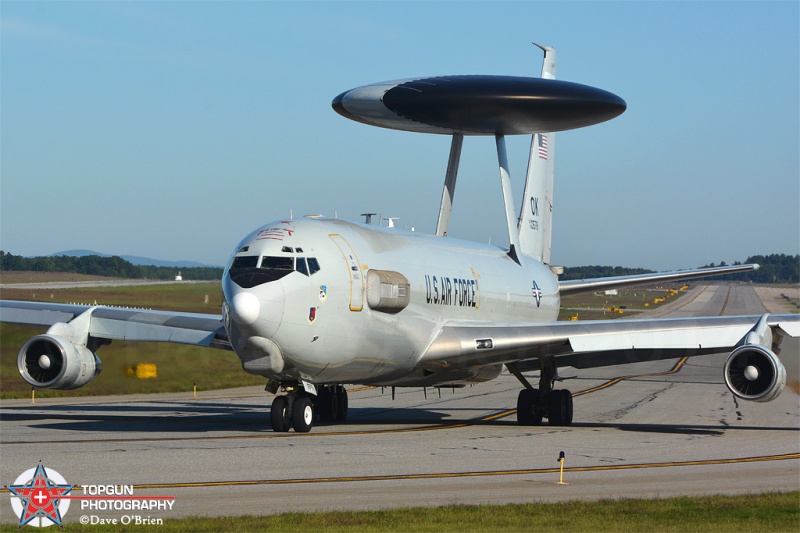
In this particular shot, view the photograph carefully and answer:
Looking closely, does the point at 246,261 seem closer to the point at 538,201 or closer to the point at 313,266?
the point at 313,266

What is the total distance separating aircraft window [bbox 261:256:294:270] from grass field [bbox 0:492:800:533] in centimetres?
1015

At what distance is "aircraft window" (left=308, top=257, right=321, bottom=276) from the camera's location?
2624 cm

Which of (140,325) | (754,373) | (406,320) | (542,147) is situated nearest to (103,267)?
(542,147)

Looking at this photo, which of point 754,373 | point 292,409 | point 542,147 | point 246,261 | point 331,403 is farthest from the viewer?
point 542,147

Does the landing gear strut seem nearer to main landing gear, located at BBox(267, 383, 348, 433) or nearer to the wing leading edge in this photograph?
main landing gear, located at BBox(267, 383, 348, 433)

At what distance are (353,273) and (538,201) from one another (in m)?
21.9

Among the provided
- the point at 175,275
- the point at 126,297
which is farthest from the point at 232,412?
the point at 175,275

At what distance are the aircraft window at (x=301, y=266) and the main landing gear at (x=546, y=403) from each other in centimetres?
1030

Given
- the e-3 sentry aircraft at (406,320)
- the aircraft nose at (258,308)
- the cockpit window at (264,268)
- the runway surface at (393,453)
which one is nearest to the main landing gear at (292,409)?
the e-3 sentry aircraft at (406,320)

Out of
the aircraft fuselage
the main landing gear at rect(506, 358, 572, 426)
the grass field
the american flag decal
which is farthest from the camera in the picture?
the american flag decal

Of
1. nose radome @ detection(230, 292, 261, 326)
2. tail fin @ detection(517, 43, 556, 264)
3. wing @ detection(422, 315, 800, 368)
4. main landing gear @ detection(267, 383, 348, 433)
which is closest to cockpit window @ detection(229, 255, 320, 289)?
nose radome @ detection(230, 292, 261, 326)

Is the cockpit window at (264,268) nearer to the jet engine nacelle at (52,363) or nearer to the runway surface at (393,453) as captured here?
the runway surface at (393,453)

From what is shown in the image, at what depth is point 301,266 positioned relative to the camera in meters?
26.1

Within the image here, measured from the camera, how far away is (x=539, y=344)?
3127cm
